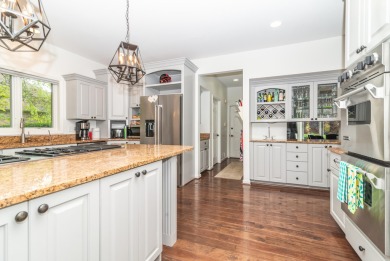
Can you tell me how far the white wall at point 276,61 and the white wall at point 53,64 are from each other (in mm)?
2523

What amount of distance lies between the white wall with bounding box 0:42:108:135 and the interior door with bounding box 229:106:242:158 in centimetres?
483

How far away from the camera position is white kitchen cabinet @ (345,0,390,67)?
4.25ft

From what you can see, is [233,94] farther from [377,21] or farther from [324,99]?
[377,21]

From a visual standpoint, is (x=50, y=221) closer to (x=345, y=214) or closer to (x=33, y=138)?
(x=345, y=214)

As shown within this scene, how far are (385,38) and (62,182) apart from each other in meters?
2.07

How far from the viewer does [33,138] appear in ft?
11.0

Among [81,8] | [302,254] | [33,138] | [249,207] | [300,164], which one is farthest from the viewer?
[300,164]

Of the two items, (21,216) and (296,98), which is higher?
(296,98)

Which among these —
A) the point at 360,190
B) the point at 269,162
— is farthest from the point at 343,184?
the point at 269,162

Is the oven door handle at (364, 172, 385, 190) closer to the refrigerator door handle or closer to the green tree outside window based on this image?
the refrigerator door handle

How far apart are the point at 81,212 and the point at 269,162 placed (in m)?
3.62

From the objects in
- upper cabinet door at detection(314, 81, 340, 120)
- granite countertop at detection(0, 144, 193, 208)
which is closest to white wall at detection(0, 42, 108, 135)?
granite countertop at detection(0, 144, 193, 208)

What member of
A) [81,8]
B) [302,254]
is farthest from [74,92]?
[302,254]

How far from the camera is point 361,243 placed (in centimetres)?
156
